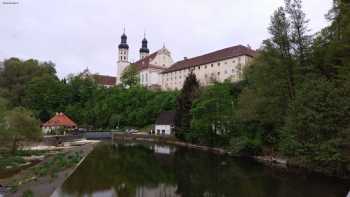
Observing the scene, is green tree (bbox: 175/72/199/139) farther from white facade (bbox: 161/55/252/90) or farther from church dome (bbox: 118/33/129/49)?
church dome (bbox: 118/33/129/49)

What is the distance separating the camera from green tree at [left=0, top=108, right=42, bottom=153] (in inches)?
885

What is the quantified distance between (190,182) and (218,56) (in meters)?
45.0

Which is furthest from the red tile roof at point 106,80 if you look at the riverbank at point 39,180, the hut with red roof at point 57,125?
the riverbank at point 39,180

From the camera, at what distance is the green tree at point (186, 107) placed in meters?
38.4

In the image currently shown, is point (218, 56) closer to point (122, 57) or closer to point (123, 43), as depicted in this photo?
point (122, 57)

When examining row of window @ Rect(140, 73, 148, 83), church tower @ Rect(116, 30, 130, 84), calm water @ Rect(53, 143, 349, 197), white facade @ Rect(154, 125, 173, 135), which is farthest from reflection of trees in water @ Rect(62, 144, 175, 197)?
church tower @ Rect(116, 30, 130, 84)

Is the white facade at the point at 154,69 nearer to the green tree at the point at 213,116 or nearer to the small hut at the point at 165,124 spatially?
the small hut at the point at 165,124

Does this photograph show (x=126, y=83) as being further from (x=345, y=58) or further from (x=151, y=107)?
(x=345, y=58)

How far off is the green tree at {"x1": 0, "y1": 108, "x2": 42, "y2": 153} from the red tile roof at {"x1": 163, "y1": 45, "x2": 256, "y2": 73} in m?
38.3

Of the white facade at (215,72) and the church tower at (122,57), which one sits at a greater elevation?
the church tower at (122,57)

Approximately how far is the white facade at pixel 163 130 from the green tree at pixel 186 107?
744cm

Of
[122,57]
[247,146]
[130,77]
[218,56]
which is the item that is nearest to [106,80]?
[122,57]

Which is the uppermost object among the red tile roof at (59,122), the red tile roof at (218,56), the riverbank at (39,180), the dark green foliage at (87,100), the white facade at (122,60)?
the white facade at (122,60)

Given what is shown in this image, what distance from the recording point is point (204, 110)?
33.6 m
